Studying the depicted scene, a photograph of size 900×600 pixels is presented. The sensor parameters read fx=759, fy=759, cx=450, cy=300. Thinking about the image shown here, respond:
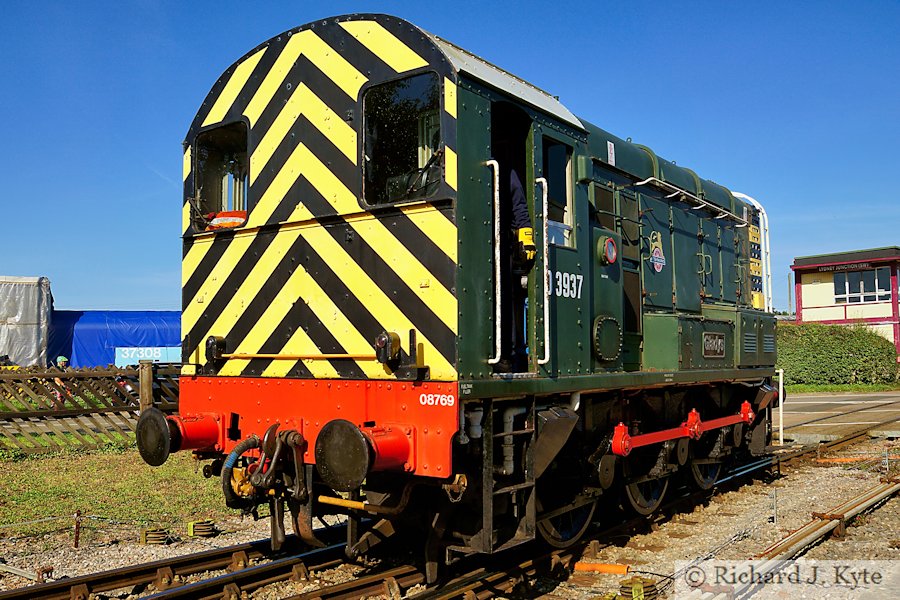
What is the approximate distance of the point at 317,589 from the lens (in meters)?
5.14

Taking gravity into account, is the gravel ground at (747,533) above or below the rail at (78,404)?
below

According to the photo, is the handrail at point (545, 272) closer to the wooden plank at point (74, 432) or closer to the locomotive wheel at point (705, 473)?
the locomotive wheel at point (705, 473)

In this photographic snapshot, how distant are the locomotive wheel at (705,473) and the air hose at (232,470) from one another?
4.92 m

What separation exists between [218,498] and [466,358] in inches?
199

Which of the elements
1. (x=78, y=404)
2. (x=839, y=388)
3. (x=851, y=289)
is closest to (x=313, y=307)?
(x=78, y=404)

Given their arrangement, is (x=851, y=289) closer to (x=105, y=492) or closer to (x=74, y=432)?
(x=74, y=432)

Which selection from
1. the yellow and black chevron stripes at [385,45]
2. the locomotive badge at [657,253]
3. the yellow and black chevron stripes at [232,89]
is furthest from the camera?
the locomotive badge at [657,253]

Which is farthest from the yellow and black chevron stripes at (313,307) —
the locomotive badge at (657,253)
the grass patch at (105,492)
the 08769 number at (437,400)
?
the locomotive badge at (657,253)

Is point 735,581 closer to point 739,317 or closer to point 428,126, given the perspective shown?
point 428,126

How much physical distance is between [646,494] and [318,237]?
14.8 feet

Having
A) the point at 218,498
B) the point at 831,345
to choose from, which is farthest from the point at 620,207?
the point at 831,345

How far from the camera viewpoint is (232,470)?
529 centimetres

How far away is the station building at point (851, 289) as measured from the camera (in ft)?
112

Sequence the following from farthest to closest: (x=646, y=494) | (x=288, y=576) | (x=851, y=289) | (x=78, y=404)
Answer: (x=851, y=289) → (x=78, y=404) → (x=646, y=494) → (x=288, y=576)
